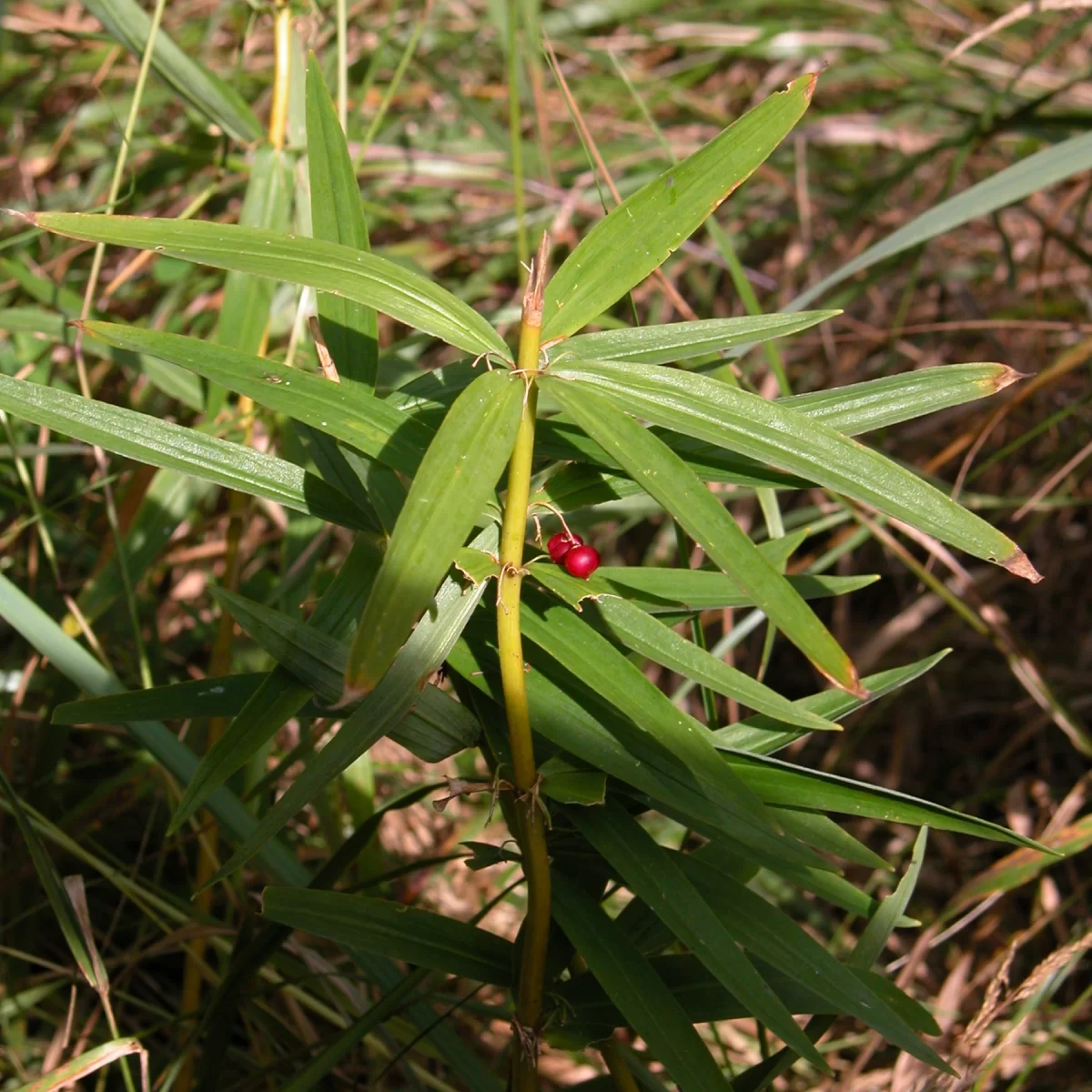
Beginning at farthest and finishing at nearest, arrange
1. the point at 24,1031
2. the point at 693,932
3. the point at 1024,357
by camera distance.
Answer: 1. the point at 1024,357
2. the point at 24,1031
3. the point at 693,932

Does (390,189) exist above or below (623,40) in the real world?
below

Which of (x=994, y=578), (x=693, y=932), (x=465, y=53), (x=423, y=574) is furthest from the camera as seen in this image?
(x=465, y=53)

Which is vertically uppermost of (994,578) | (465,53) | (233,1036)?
(465,53)

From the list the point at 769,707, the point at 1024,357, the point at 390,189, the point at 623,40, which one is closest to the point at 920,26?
the point at 623,40

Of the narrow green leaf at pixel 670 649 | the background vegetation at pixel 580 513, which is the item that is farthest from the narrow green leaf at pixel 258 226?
the narrow green leaf at pixel 670 649

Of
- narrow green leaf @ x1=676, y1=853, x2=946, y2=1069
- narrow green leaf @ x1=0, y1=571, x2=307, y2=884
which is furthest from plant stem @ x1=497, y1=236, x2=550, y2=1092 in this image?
narrow green leaf @ x1=0, y1=571, x2=307, y2=884

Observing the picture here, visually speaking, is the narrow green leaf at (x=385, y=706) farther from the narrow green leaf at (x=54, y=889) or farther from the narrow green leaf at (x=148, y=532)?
the narrow green leaf at (x=148, y=532)

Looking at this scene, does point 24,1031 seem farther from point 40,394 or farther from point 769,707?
point 769,707
